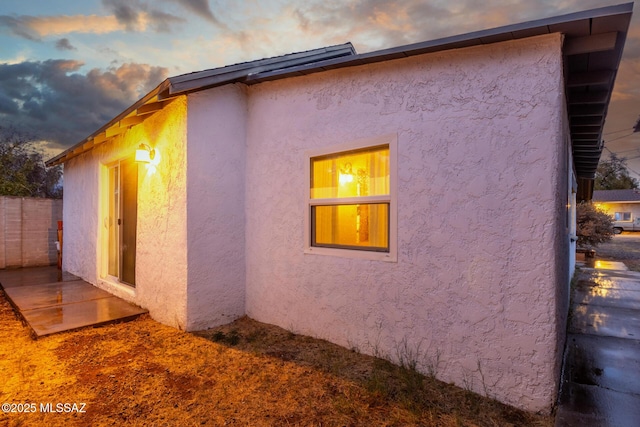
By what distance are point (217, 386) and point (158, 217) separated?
114 inches

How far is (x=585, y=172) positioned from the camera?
9953 mm

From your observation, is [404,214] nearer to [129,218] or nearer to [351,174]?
[351,174]

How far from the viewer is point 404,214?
11.2 ft

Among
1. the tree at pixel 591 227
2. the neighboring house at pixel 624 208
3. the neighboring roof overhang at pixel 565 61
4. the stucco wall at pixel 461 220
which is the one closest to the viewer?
the neighboring roof overhang at pixel 565 61

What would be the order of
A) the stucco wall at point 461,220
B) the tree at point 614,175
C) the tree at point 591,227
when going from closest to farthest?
the stucco wall at point 461,220 → the tree at point 591,227 → the tree at point 614,175

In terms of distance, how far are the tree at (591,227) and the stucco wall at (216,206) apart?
15.5 metres

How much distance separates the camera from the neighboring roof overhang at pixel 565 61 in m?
2.55

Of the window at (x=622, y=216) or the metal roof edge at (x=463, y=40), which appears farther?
the window at (x=622, y=216)

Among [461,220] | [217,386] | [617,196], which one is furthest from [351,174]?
[617,196]

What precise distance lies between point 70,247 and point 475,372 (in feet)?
31.9

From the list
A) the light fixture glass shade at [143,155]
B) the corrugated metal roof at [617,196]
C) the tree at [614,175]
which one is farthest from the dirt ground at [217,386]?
the tree at [614,175]

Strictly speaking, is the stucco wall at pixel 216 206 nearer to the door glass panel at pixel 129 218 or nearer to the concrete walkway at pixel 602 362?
the door glass panel at pixel 129 218

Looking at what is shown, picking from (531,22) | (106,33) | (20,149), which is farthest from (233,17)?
(20,149)

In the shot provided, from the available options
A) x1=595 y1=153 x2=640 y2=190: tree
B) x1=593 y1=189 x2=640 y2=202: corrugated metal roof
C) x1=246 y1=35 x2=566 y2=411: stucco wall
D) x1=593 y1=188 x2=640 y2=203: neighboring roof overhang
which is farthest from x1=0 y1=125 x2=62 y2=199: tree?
x1=595 y1=153 x2=640 y2=190: tree
